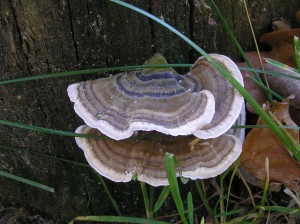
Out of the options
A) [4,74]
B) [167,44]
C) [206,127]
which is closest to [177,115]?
[206,127]

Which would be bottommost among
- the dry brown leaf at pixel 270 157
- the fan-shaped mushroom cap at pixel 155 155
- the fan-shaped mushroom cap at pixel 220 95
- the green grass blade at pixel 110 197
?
the green grass blade at pixel 110 197

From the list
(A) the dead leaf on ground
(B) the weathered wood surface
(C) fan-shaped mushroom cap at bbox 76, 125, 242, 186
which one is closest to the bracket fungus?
(C) fan-shaped mushroom cap at bbox 76, 125, 242, 186

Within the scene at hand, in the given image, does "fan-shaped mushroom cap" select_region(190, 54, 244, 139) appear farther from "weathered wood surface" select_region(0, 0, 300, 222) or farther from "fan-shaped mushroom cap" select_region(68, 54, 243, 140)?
"weathered wood surface" select_region(0, 0, 300, 222)

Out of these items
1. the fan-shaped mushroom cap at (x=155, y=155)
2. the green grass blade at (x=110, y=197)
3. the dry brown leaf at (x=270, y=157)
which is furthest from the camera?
the green grass blade at (x=110, y=197)

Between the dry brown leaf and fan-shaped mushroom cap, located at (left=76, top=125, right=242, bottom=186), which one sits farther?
the dry brown leaf

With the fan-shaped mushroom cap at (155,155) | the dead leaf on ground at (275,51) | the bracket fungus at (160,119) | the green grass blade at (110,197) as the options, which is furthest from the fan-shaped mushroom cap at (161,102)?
the green grass blade at (110,197)

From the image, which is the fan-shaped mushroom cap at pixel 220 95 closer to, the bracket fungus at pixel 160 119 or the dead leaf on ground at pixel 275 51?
the bracket fungus at pixel 160 119

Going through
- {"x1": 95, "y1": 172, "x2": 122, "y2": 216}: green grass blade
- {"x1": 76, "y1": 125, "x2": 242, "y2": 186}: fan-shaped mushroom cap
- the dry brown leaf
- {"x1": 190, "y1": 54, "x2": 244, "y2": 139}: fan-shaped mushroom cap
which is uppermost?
{"x1": 190, "y1": 54, "x2": 244, "y2": 139}: fan-shaped mushroom cap
